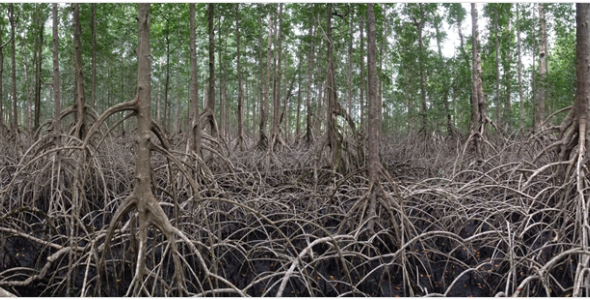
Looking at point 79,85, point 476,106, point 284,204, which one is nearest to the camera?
point 284,204

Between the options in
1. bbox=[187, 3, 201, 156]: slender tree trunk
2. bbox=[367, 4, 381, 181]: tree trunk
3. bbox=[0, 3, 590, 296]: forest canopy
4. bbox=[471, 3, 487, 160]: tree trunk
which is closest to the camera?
bbox=[0, 3, 590, 296]: forest canopy

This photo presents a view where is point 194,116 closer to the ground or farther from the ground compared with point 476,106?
closer to the ground

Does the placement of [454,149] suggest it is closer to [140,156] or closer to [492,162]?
[492,162]

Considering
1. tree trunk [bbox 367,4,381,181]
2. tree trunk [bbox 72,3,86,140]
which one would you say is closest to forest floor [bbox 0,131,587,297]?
tree trunk [bbox 367,4,381,181]

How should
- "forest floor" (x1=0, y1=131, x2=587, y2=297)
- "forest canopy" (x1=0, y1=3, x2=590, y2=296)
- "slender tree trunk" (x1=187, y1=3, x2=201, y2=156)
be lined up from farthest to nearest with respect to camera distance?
"slender tree trunk" (x1=187, y1=3, x2=201, y2=156) → "forest floor" (x1=0, y1=131, x2=587, y2=297) → "forest canopy" (x1=0, y1=3, x2=590, y2=296)

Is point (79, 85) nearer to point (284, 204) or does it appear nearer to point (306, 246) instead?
point (284, 204)

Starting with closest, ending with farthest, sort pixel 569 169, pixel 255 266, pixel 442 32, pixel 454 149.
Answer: pixel 569 169, pixel 255 266, pixel 454 149, pixel 442 32

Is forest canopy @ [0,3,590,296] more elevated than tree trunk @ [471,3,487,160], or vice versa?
tree trunk @ [471,3,487,160]

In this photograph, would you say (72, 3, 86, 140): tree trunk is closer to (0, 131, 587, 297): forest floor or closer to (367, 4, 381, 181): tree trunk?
(0, 131, 587, 297): forest floor

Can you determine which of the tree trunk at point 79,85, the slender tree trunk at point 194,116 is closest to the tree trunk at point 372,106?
the slender tree trunk at point 194,116

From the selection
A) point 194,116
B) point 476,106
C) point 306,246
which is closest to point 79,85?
point 194,116

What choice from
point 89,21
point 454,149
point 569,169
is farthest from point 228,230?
point 89,21

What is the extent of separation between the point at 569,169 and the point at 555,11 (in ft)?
29.7

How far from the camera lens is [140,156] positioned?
215 centimetres
